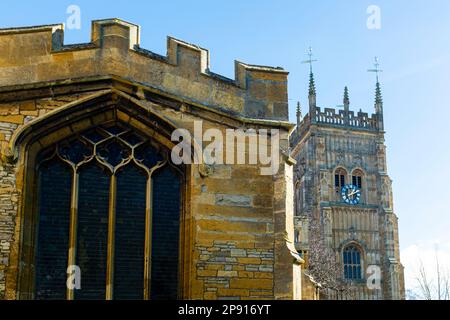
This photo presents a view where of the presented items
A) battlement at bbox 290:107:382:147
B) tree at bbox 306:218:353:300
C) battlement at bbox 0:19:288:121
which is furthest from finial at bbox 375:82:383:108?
battlement at bbox 0:19:288:121

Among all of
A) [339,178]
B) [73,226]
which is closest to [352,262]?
[339,178]

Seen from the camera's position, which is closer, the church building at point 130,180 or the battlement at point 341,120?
the church building at point 130,180

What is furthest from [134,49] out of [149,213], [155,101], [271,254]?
[271,254]

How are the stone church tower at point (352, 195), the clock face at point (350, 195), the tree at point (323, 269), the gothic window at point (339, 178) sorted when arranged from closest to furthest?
the tree at point (323, 269) < the stone church tower at point (352, 195) < the clock face at point (350, 195) < the gothic window at point (339, 178)

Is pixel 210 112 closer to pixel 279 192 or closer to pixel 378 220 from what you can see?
pixel 279 192

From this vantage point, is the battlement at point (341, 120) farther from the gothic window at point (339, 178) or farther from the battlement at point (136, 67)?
the battlement at point (136, 67)

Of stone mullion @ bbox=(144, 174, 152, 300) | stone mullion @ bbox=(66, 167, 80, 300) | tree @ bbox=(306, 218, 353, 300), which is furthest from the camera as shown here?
tree @ bbox=(306, 218, 353, 300)

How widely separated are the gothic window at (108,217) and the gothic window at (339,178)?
166 feet

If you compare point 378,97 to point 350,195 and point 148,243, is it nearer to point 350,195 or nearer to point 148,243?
point 350,195

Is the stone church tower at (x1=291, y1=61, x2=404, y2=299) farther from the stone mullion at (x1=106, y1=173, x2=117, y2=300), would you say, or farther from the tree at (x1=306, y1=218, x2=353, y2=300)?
the stone mullion at (x1=106, y1=173, x2=117, y2=300)

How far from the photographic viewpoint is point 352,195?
60.5 m

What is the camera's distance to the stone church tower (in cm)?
5806

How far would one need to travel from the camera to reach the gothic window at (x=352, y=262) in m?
57.3

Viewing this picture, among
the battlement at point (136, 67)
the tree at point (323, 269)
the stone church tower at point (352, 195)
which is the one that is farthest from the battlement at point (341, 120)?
the battlement at point (136, 67)
